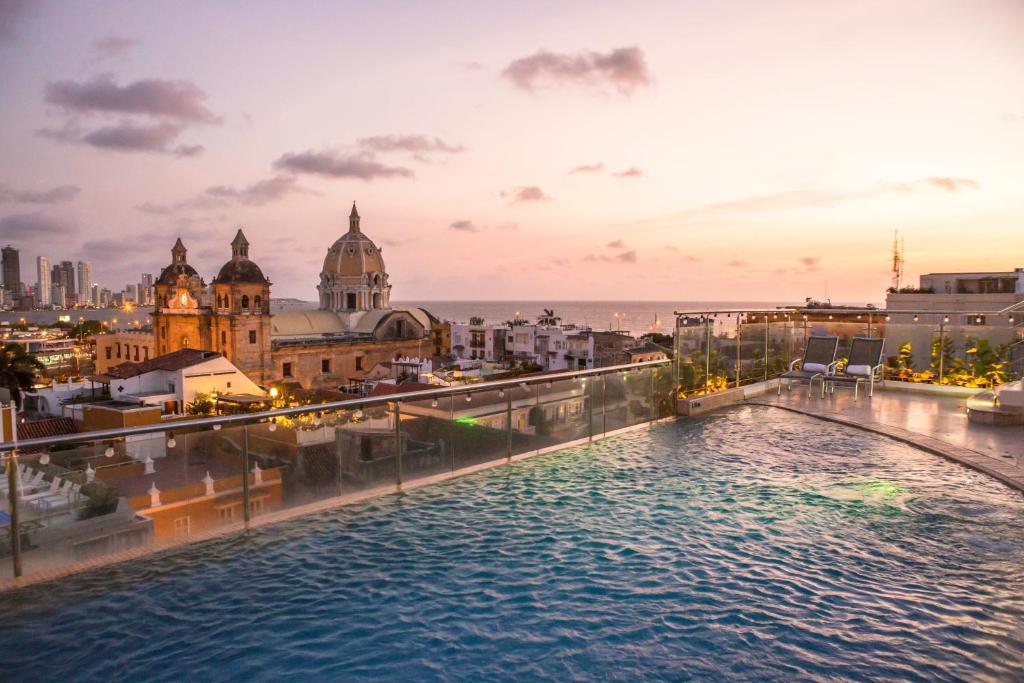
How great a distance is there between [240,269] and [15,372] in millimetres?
21681

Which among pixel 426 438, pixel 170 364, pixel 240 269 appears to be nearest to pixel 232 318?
pixel 240 269

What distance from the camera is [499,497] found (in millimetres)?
6520

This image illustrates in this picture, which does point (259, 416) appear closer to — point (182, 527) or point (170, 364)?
point (182, 527)

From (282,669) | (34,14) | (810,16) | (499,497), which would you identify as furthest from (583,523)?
(34,14)

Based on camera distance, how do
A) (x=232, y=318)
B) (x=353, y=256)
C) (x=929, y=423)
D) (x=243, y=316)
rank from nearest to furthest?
1. (x=929, y=423)
2. (x=232, y=318)
3. (x=243, y=316)
4. (x=353, y=256)

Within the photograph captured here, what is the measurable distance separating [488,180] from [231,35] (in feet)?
64.9

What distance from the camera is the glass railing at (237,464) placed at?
4.50m

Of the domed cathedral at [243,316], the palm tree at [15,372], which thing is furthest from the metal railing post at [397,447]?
the domed cathedral at [243,316]

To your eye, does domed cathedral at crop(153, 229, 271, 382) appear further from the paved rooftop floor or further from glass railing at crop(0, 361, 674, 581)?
glass railing at crop(0, 361, 674, 581)

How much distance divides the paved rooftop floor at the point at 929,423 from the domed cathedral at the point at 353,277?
223ft

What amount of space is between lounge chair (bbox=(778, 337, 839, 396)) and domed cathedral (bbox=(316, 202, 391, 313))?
219 ft

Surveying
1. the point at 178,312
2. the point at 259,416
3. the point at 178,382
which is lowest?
the point at 178,382

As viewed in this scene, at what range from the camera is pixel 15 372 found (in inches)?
1492

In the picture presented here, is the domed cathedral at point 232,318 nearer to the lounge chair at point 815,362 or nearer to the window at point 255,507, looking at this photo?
the lounge chair at point 815,362
